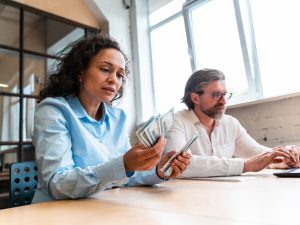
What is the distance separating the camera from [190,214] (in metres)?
0.60

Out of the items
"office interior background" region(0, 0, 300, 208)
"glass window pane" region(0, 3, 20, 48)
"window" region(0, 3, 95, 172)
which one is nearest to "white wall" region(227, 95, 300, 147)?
"office interior background" region(0, 0, 300, 208)

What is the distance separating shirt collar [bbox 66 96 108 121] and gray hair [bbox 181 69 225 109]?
2.87ft

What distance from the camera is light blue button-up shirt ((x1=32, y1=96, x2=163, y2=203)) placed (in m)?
0.85

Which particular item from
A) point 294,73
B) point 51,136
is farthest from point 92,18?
point 51,136

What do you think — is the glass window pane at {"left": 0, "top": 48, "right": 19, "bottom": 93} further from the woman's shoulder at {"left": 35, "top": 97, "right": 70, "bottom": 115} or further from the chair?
the woman's shoulder at {"left": 35, "top": 97, "right": 70, "bottom": 115}

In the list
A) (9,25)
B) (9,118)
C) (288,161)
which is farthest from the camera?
(9,25)

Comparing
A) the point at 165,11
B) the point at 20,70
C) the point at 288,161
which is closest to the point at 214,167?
the point at 288,161

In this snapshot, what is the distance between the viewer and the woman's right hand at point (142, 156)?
0.80 m

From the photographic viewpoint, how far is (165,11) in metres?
3.22

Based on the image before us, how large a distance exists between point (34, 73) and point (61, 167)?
2.01m

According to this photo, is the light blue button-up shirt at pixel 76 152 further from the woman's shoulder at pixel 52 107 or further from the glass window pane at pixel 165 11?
the glass window pane at pixel 165 11

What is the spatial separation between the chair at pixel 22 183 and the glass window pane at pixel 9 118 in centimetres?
137

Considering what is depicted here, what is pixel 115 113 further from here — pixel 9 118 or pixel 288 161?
pixel 9 118

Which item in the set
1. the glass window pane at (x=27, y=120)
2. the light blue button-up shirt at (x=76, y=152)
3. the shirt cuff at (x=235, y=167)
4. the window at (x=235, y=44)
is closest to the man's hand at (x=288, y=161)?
the shirt cuff at (x=235, y=167)
